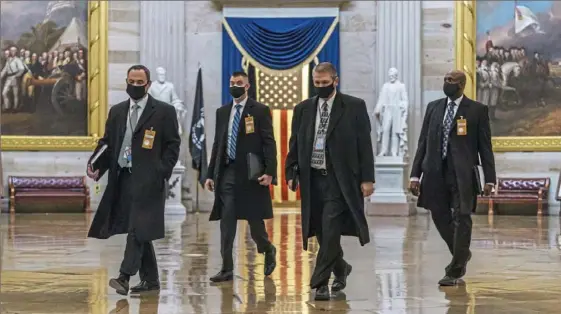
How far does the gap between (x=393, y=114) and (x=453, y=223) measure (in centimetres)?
1046

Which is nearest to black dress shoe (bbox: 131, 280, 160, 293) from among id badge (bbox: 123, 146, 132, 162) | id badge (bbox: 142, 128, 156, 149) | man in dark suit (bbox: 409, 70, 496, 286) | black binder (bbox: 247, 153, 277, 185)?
id badge (bbox: 123, 146, 132, 162)

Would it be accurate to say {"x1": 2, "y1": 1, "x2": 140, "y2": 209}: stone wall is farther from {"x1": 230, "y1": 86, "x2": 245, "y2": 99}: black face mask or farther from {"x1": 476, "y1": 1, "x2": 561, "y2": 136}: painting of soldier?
{"x1": 230, "y1": 86, "x2": 245, "y2": 99}: black face mask

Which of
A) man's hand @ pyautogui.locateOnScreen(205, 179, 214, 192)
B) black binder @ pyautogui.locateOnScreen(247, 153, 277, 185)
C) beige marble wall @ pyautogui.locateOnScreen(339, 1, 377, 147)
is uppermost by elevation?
beige marble wall @ pyautogui.locateOnScreen(339, 1, 377, 147)

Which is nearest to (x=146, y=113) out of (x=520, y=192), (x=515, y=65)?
(x=520, y=192)

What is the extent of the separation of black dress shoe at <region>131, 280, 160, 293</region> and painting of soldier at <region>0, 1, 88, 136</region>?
12522 millimetres

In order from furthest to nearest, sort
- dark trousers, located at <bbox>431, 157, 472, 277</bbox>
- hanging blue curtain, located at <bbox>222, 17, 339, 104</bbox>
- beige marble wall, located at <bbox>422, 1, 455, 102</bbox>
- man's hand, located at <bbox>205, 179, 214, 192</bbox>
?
1. beige marble wall, located at <bbox>422, 1, 455, 102</bbox>
2. hanging blue curtain, located at <bbox>222, 17, 339, 104</bbox>
3. man's hand, located at <bbox>205, 179, 214, 192</bbox>
4. dark trousers, located at <bbox>431, 157, 472, 277</bbox>

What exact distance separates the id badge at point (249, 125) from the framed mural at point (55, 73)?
37.7ft

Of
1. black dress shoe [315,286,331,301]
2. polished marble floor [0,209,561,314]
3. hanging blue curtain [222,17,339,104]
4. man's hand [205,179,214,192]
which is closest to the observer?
polished marble floor [0,209,561,314]

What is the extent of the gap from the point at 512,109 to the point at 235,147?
11.9m

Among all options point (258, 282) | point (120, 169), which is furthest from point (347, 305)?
point (120, 169)

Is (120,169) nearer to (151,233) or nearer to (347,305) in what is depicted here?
(151,233)

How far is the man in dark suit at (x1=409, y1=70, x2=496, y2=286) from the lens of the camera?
8344 mm

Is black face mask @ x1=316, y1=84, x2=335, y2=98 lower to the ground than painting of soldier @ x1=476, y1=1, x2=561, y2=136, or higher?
lower

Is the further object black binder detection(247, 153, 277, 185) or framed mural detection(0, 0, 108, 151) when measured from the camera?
framed mural detection(0, 0, 108, 151)
